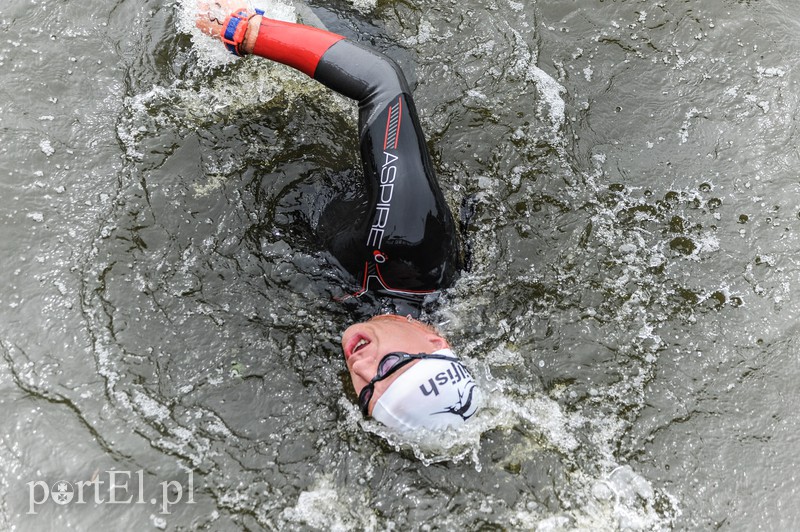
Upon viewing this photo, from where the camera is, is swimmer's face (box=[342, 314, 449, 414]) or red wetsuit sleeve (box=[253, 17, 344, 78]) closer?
swimmer's face (box=[342, 314, 449, 414])

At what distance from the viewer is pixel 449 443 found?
130 inches

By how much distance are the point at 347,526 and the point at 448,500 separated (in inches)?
24.2

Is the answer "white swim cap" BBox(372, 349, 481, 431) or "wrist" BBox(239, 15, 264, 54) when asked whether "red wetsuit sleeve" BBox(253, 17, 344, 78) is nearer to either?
"wrist" BBox(239, 15, 264, 54)

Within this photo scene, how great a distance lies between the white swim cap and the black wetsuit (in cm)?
67

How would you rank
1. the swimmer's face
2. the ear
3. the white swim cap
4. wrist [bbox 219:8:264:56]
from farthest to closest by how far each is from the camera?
wrist [bbox 219:8:264:56], the ear, the swimmer's face, the white swim cap

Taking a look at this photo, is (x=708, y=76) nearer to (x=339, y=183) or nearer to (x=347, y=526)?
(x=339, y=183)

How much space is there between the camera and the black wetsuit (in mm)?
3342

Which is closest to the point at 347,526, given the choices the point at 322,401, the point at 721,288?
the point at 322,401

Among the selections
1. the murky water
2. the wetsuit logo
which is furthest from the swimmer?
the murky water

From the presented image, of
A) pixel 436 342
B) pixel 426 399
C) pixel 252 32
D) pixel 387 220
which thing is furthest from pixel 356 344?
pixel 252 32

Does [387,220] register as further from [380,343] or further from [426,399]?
[426,399]

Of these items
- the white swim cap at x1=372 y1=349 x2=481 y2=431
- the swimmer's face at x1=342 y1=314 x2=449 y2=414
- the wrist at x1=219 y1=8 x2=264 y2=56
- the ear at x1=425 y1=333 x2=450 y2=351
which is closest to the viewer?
the white swim cap at x1=372 y1=349 x2=481 y2=431

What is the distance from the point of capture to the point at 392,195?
3324 millimetres

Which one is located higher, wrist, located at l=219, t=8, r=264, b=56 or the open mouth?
wrist, located at l=219, t=8, r=264, b=56
